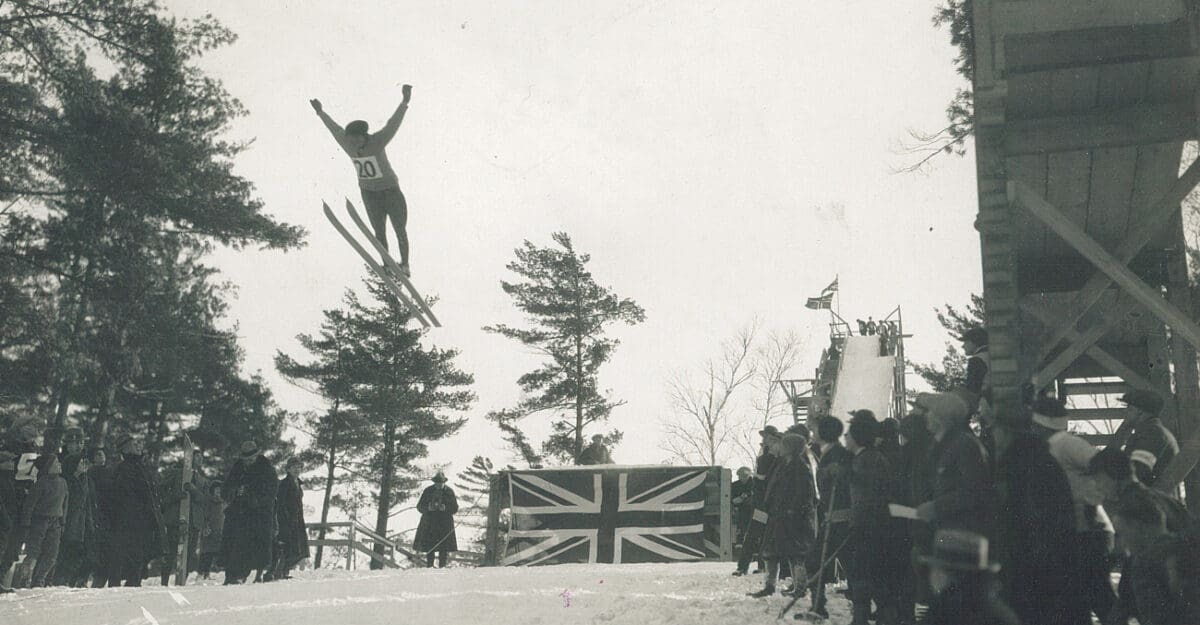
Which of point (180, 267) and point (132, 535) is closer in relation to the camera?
point (132, 535)

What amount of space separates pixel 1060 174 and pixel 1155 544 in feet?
12.4

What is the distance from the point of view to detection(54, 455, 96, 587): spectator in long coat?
1074cm

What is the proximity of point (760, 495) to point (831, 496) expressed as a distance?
137 inches

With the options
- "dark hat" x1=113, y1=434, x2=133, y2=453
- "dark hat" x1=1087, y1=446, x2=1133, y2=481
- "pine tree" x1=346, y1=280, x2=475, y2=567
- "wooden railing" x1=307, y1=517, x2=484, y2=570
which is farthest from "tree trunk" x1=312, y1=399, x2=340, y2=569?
"dark hat" x1=1087, y1=446, x2=1133, y2=481

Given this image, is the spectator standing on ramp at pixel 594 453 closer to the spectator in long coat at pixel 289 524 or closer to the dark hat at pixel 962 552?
the spectator in long coat at pixel 289 524

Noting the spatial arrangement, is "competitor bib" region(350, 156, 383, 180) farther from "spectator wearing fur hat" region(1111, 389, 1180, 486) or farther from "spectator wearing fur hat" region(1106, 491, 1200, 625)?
"spectator wearing fur hat" region(1106, 491, 1200, 625)

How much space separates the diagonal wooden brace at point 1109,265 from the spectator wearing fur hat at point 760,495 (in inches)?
143

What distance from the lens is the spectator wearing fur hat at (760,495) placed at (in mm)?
10179

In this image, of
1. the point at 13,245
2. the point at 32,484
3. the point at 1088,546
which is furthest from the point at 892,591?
the point at 13,245

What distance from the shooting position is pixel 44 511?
31.6ft

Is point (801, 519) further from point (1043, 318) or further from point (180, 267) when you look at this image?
point (180, 267)

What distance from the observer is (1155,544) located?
466 centimetres

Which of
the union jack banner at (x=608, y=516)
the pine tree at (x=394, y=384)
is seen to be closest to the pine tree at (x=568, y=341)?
the pine tree at (x=394, y=384)

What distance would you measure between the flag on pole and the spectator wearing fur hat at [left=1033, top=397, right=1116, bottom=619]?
29.0 meters
